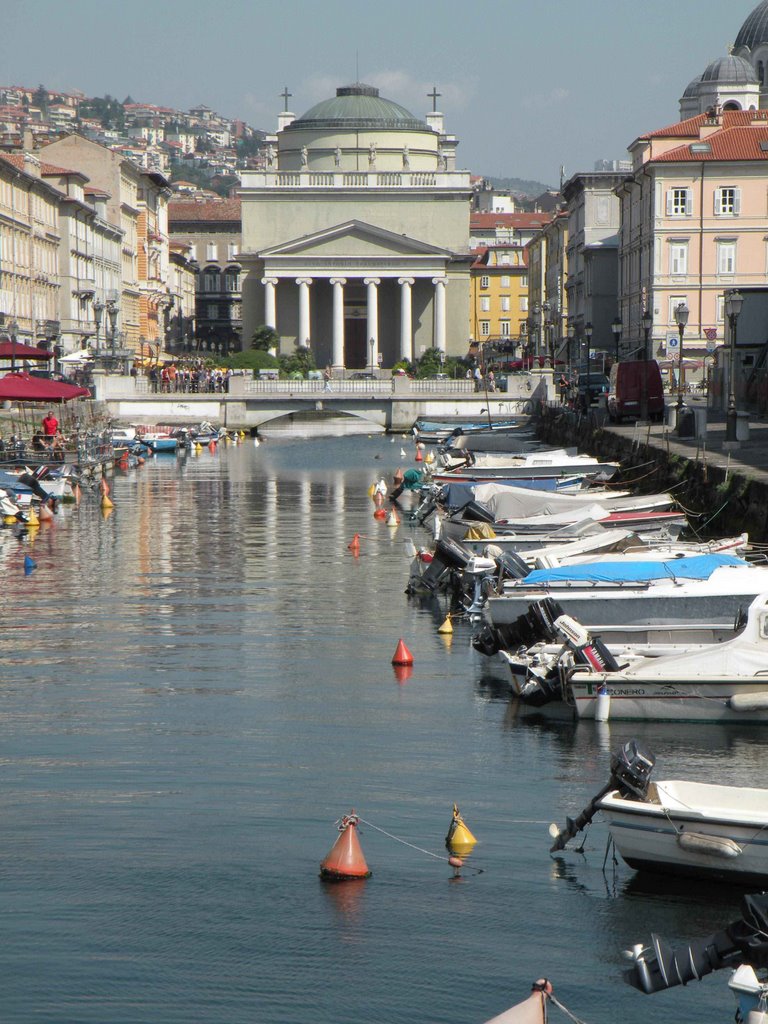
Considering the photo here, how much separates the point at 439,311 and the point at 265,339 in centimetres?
1329

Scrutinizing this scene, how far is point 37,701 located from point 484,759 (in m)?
6.95

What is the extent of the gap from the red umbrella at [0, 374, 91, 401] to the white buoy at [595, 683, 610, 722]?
3319cm

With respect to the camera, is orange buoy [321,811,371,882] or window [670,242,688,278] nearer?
orange buoy [321,811,371,882]

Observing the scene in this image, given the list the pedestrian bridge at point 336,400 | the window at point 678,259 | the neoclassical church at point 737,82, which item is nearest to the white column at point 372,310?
the pedestrian bridge at point 336,400

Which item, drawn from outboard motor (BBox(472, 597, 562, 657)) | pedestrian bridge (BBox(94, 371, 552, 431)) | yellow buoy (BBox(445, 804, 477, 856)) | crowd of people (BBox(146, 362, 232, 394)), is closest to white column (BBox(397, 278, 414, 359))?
crowd of people (BBox(146, 362, 232, 394))

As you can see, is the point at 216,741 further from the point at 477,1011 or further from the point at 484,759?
the point at 477,1011

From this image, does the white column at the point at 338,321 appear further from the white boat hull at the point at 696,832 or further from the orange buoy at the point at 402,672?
the white boat hull at the point at 696,832

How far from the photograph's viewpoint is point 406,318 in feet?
384

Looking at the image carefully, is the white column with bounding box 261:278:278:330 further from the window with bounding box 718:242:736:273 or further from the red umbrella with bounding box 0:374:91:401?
the red umbrella with bounding box 0:374:91:401

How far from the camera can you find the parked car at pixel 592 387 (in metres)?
67.3

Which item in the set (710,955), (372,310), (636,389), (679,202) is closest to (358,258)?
(372,310)

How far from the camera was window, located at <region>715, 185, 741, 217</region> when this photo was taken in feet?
275

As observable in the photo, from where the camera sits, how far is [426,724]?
20844 millimetres

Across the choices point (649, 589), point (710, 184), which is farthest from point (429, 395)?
point (649, 589)
